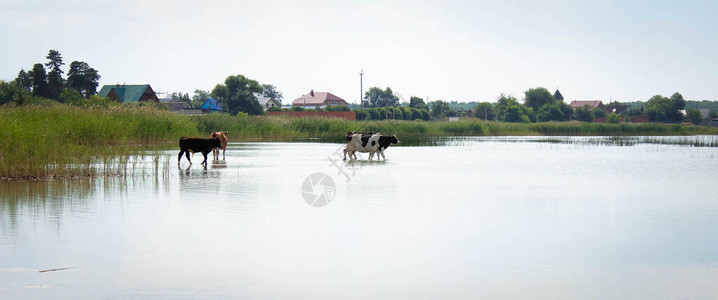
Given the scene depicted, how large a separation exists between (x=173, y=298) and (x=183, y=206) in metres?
6.23

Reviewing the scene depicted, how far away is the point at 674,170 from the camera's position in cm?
2233

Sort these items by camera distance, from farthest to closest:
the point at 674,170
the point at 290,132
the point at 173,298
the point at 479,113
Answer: the point at 479,113, the point at 290,132, the point at 674,170, the point at 173,298

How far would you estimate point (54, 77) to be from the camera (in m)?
76.8

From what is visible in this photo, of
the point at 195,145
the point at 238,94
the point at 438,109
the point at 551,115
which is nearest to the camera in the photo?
the point at 195,145

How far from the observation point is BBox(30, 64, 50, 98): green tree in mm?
75438

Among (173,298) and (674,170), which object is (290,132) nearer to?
(674,170)

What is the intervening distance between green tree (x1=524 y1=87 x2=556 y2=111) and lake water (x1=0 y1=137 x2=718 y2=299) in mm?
131393

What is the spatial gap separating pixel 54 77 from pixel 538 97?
98.0 metres

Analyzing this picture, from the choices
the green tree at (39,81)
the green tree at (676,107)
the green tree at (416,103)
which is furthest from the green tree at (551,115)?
the green tree at (39,81)

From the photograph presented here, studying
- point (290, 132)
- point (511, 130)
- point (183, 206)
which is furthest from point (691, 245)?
point (511, 130)

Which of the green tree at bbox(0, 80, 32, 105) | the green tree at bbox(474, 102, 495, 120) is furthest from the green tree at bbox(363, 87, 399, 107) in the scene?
the green tree at bbox(0, 80, 32, 105)

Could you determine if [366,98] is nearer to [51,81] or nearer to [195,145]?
[51,81]

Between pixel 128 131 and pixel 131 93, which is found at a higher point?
pixel 131 93

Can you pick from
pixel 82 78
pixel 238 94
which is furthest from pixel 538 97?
pixel 82 78
